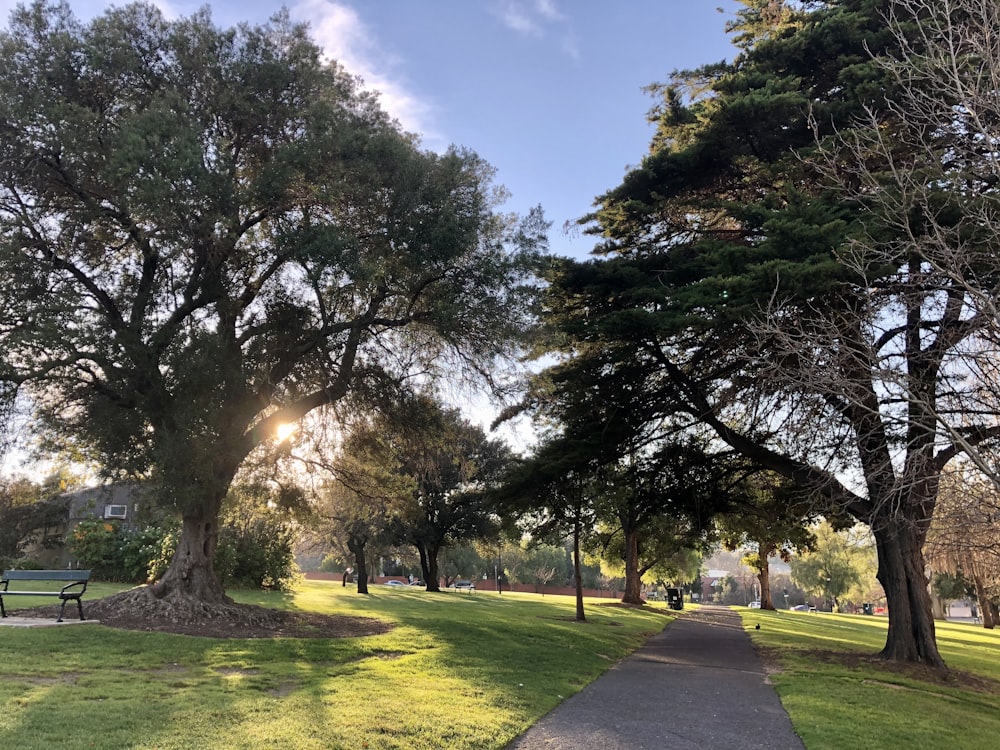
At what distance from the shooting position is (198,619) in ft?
45.5

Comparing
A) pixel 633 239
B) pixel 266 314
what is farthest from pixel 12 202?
pixel 633 239

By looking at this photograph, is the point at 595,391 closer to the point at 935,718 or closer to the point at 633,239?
the point at 633,239

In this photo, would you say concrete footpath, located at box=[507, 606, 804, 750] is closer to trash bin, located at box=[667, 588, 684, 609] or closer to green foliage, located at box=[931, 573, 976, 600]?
trash bin, located at box=[667, 588, 684, 609]

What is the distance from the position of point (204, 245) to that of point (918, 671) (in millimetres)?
17424

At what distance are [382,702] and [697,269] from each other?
10744mm

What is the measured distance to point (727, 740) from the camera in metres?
7.07

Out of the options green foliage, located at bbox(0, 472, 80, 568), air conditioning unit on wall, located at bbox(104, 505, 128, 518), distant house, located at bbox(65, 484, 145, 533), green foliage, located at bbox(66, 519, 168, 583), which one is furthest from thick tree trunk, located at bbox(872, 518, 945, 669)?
air conditioning unit on wall, located at bbox(104, 505, 128, 518)

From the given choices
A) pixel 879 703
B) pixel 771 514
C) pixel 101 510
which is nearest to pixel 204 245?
pixel 879 703

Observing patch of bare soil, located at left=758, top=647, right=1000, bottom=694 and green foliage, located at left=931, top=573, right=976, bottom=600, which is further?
green foliage, located at left=931, top=573, right=976, bottom=600

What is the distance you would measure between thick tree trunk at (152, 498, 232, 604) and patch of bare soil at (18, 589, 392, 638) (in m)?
0.31

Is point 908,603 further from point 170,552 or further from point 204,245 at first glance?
point 170,552

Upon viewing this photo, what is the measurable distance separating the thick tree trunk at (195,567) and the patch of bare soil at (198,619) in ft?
1.02

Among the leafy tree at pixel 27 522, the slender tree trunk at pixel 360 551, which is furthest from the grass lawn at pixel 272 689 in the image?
the leafy tree at pixel 27 522

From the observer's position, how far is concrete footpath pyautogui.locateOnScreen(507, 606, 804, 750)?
683 centimetres
